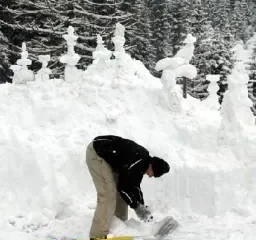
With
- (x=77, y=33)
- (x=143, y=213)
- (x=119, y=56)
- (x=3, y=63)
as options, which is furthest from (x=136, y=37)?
(x=143, y=213)

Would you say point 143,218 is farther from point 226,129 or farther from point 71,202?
point 226,129

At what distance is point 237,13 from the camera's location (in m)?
77.1

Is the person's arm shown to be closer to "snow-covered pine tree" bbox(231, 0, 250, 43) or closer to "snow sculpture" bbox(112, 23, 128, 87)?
"snow sculpture" bbox(112, 23, 128, 87)

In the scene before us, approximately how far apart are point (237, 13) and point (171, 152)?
7199cm

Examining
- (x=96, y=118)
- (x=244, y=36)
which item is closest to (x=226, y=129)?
(x=96, y=118)

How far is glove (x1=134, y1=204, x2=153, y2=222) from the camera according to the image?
680 centimetres

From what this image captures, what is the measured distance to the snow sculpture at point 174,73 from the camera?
10.4 m

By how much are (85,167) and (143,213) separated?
7.48ft

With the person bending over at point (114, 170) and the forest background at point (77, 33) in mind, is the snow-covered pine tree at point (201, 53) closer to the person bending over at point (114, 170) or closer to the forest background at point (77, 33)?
the forest background at point (77, 33)

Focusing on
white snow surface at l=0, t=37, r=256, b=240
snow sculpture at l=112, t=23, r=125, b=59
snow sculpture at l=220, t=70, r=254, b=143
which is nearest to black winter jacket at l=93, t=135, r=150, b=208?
white snow surface at l=0, t=37, r=256, b=240

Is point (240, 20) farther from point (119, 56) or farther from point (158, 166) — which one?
point (158, 166)

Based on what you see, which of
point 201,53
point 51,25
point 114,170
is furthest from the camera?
point 201,53

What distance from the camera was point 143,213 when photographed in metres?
6.83

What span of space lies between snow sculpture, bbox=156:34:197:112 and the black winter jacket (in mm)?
4040
